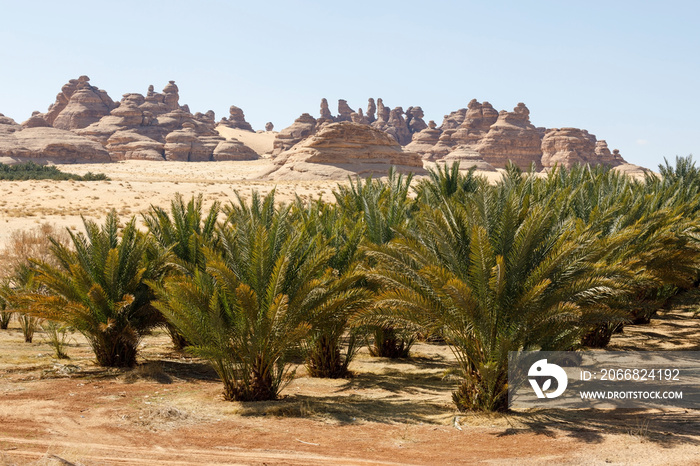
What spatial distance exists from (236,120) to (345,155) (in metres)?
84.9

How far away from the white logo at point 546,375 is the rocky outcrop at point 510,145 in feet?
301

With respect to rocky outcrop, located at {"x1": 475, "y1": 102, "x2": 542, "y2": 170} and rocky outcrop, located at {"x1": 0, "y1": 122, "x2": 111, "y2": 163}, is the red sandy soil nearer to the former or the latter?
rocky outcrop, located at {"x1": 0, "y1": 122, "x2": 111, "y2": 163}

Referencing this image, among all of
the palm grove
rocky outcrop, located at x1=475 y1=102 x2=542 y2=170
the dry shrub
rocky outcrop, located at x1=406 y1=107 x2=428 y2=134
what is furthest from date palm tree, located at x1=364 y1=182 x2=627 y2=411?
rocky outcrop, located at x1=406 y1=107 x2=428 y2=134

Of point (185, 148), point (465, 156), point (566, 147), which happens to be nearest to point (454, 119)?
point (566, 147)

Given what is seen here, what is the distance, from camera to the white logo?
6.65 meters

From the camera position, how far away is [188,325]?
646 centimetres

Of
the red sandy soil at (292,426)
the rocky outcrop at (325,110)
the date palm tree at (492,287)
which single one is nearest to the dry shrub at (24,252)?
the red sandy soil at (292,426)

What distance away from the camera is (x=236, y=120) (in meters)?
137

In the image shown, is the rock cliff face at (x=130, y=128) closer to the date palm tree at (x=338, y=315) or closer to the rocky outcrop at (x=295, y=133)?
the rocky outcrop at (x=295, y=133)

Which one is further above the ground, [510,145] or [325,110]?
[325,110]

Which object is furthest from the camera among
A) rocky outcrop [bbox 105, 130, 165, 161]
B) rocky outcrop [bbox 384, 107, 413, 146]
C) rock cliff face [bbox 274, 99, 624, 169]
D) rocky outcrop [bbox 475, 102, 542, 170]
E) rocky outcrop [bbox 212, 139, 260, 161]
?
rocky outcrop [bbox 384, 107, 413, 146]

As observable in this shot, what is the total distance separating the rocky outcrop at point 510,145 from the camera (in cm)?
9706

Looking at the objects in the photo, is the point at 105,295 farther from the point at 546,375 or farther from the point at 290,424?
the point at 546,375

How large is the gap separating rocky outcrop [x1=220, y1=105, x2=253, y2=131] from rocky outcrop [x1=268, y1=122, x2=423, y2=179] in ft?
258
